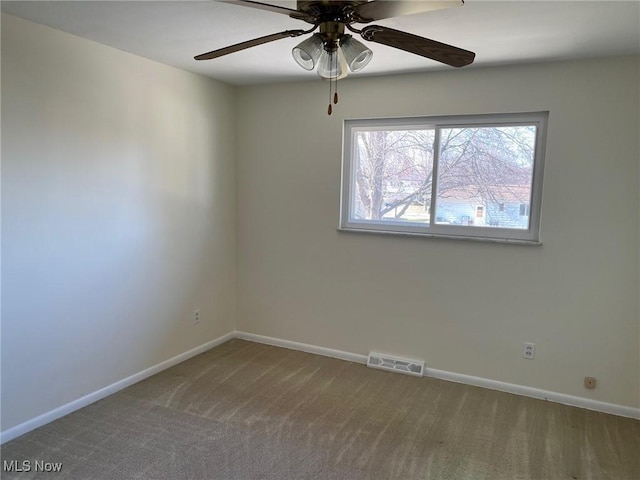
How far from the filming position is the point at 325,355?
3.75m

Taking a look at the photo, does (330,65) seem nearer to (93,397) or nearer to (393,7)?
(393,7)

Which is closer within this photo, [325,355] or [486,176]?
[486,176]

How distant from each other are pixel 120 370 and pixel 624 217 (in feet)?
11.4

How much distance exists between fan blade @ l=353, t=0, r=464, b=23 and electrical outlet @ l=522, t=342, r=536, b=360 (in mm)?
2453

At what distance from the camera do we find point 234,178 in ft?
13.0

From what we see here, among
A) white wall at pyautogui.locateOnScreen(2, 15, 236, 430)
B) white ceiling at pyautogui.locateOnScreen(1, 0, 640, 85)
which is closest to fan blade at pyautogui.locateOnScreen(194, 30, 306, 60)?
white ceiling at pyautogui.locateOnScreen(1, 0, 640, 85)

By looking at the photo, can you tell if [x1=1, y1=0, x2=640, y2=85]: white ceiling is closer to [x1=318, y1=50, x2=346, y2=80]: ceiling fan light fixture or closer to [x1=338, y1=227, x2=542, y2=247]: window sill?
[x1=318, y1=50, x2=346, y2=80]: ceiling fan light fixture

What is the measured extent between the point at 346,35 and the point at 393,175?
6.11ft

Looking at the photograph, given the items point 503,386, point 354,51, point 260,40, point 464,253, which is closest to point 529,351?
point 503,386

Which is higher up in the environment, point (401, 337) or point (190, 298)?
point (190, 298)

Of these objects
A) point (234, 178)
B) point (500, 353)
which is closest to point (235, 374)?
point (234, 178)

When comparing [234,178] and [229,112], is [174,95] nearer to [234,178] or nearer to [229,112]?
[229,112]

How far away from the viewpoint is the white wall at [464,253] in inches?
109

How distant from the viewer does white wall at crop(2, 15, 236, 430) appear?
2.37 m
